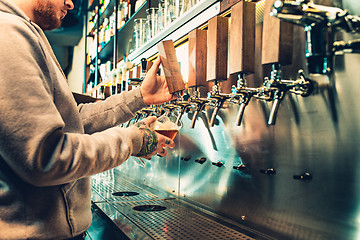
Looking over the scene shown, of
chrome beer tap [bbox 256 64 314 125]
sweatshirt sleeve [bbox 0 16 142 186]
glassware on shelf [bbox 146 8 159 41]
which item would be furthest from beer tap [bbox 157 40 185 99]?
glassware on shelf [bbox 146 8 159 41]

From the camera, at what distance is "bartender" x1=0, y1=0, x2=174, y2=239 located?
71 centimetres

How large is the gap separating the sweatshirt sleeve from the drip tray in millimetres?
540

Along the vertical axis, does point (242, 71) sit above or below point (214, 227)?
above

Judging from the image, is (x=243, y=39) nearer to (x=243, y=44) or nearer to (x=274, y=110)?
(x=243, y=44)

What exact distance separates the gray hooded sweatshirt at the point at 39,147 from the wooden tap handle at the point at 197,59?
0.64 meters

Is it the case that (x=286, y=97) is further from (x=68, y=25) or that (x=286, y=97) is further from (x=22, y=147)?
(x=68, y=25)

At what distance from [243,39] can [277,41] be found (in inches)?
7.9

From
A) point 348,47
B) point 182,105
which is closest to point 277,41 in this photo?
point 348,47

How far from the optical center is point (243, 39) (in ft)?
3.99

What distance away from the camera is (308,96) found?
42.8 inches

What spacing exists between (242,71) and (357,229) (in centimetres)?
64

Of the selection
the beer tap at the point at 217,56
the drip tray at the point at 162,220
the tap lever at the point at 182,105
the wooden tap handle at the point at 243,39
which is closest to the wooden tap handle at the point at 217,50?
the beer tap at the point at 217,56

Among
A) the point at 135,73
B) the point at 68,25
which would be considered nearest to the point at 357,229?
the point at 135,73

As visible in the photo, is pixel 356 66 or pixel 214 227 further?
pixel 214 227
